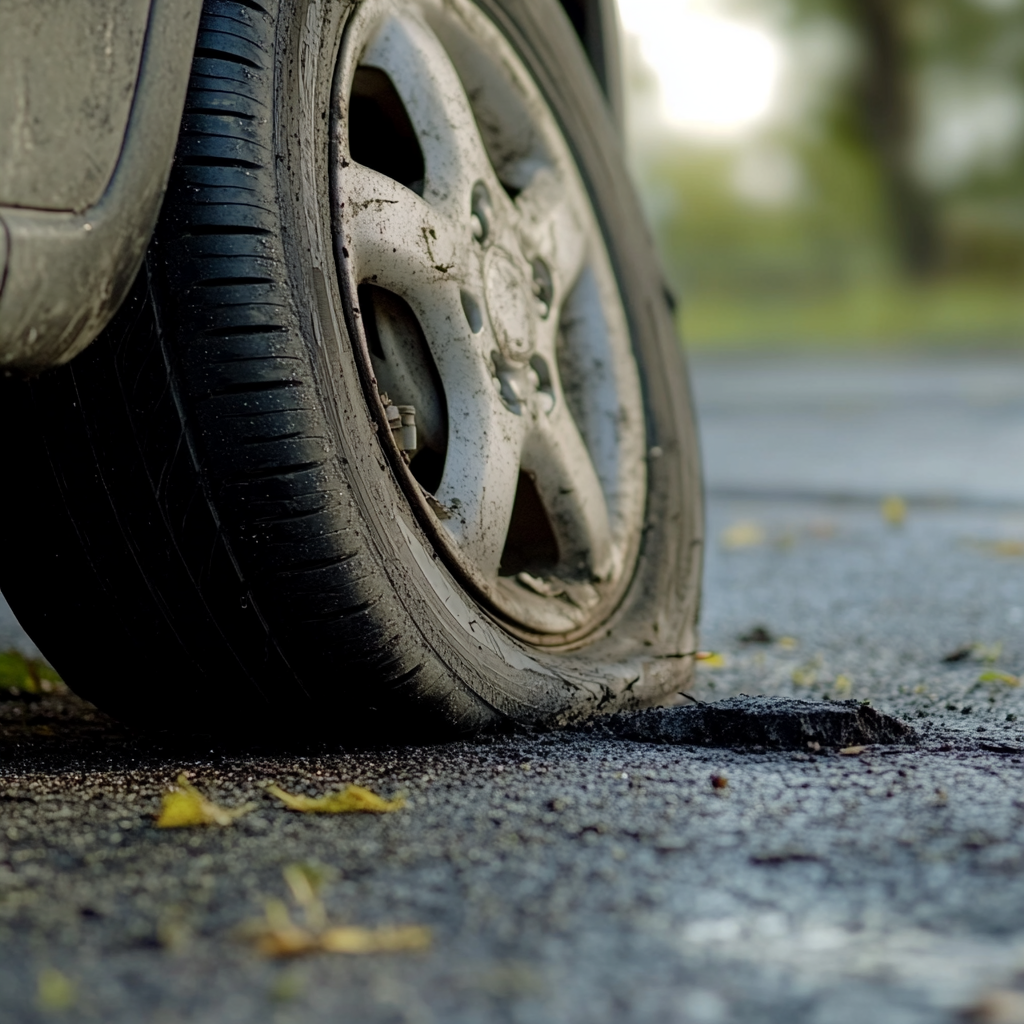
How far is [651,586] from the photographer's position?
2.45m

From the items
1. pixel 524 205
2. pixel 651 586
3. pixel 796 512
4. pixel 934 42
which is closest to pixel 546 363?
pixel 524 205

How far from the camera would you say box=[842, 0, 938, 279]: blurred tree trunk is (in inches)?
984

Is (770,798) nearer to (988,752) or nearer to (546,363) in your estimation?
(988,752)

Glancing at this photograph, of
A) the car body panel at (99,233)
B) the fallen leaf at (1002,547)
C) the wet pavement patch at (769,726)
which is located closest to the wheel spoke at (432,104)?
the car body panel at (99,233)

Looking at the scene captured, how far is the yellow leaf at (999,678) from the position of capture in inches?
92.0

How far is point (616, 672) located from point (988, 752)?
0.53 meters

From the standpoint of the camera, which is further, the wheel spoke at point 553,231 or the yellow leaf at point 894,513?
the yellow leaf at point 894,513

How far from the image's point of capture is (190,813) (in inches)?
57.9

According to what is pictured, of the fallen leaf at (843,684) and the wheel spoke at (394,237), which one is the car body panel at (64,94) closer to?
the wheel spoke at (394,237)


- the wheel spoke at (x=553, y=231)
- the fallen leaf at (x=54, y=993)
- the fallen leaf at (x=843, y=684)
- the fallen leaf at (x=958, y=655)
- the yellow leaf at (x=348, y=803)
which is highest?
the wheel spoke at (x=553, y=231)

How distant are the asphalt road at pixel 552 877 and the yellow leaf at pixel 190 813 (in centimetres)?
2

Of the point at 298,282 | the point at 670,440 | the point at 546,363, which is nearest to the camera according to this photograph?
the point at 298,282

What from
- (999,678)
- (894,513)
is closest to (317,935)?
(999,678)

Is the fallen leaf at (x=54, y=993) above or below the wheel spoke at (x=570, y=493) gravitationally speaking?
below
